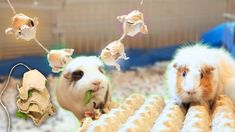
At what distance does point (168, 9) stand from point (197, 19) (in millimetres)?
212

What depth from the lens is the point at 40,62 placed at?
7.34 feet

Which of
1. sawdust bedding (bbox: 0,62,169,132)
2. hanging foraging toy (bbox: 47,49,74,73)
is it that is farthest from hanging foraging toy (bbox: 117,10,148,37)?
sawdust bedding (bbox: 0,62,169,132)

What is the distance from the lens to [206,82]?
983 mm

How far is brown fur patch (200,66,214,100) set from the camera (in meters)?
0.98

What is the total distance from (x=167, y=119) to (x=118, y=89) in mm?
1147

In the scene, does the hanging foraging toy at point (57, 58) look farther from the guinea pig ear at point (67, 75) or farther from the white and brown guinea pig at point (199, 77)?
the white and brown guinea pig at point (199, 77)

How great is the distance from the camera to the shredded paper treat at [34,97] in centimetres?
84

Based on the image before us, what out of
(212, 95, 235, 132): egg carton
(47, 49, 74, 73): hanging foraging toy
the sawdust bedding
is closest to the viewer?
(212, 95, 235, 132): egg carton

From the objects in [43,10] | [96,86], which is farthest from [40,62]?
[96,86]

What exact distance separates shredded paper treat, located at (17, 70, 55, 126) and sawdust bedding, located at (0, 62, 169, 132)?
0.40 m

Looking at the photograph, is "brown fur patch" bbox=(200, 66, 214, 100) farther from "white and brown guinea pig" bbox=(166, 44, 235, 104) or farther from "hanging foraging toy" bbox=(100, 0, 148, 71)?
"hanging foraging toy" bbox=(100, 0, 148, 71)

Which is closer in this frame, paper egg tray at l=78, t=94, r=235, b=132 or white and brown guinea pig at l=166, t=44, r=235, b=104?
paper egg tray at l=78, t=94, r=235, b=132

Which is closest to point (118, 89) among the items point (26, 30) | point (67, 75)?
point (67, 75)

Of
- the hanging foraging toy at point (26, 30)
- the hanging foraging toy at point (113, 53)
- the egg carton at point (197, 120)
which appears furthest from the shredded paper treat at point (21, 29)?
the egg carton at point (197, 120)
